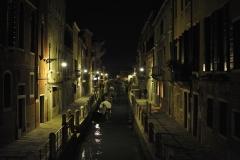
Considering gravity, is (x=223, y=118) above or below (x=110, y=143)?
above

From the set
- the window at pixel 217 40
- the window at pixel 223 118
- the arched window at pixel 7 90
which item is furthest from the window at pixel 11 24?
the window at pixel 223 118

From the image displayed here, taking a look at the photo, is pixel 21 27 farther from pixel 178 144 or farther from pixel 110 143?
pixel 178 144

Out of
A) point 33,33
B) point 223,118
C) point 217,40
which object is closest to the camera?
point 223,118

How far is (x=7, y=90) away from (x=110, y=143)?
8522 mm

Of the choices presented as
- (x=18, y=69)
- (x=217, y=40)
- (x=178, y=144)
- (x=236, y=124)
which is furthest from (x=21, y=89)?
(x=236, y=124)

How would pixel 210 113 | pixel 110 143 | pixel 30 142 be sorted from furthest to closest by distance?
pixel 110 143 < pixel 30 142 < pixel 210 113

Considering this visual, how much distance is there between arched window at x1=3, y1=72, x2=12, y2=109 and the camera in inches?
548

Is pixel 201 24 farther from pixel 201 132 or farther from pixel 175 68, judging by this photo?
pixel 201 132

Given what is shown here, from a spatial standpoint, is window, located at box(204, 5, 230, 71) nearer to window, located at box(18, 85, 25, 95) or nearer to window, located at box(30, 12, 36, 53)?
window, located at box(18, 85, 25, 95)

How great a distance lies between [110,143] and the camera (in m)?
20.5

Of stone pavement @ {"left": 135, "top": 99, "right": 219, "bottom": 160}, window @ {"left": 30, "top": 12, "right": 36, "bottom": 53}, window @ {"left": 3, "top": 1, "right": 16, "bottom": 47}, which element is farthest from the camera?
window @ {"left": 30, "top": 12, "right": 36, "bottom": 53}

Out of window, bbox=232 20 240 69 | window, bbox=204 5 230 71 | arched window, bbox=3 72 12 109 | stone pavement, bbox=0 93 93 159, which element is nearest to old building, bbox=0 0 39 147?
arched window, bbox=3 72 12 109

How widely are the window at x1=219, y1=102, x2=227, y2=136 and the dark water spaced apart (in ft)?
22.0

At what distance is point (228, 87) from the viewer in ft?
33.8
